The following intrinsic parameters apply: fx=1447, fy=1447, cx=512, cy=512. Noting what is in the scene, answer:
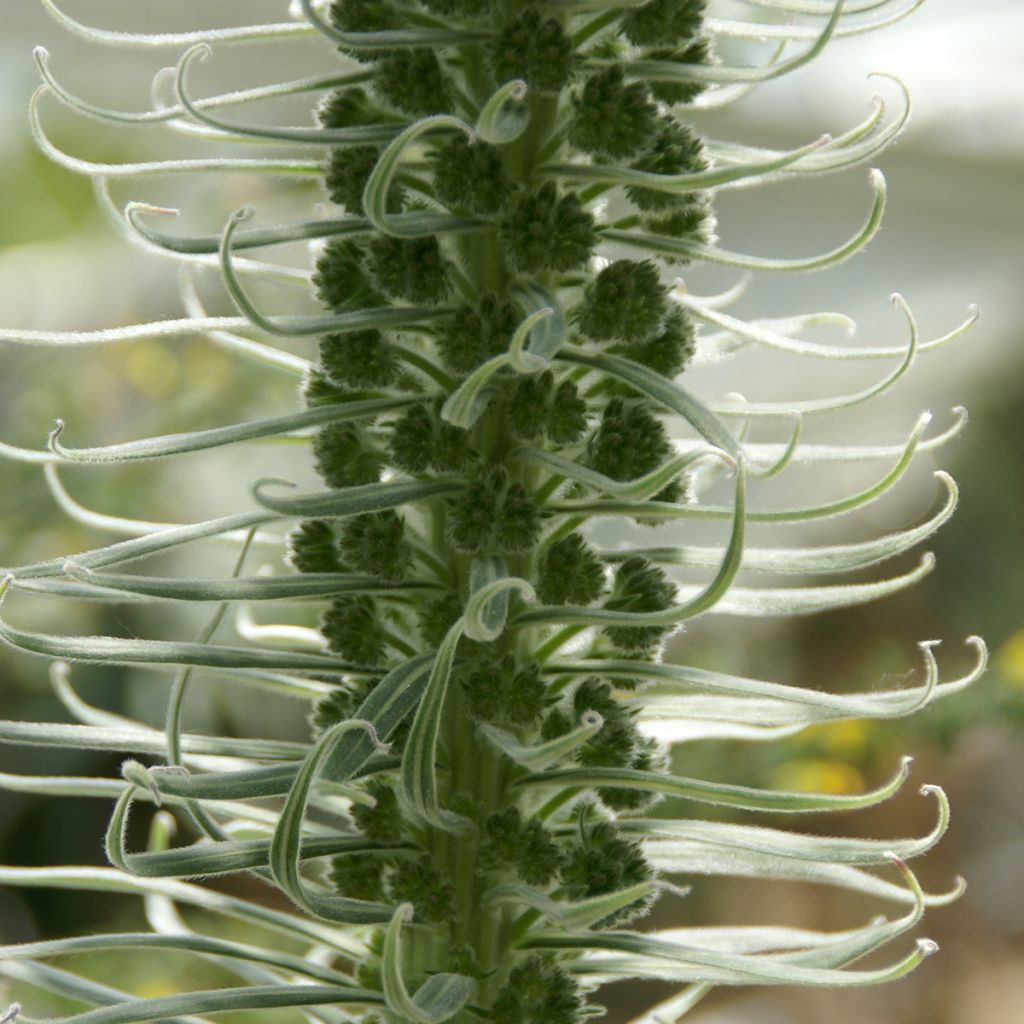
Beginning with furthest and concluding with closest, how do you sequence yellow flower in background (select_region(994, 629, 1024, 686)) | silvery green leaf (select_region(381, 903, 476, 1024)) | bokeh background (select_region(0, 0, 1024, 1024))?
bokeh background (select_region(0, 0, 1024, 1024)) < yellow flower in background (select_region(994, 629, 1024, 686)) < silvery green leaf (select_region(381, 903, 476, 1024))

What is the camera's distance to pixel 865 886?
0.68m

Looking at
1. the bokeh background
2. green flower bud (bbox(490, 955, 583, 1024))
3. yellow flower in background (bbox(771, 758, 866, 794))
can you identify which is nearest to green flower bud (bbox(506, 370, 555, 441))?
green flower bud (bbox(490, 955, 583, 1024))

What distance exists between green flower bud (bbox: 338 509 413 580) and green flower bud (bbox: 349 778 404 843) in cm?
10

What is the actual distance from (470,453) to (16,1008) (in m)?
0.29

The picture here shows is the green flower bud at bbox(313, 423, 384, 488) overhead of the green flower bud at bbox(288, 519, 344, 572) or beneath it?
overhead

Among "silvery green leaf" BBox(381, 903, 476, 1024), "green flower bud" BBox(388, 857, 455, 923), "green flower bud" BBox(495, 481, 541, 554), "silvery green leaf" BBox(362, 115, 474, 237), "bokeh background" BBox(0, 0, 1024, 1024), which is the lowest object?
"silvery green leaf" BBox(381, 903, 476, 1024)

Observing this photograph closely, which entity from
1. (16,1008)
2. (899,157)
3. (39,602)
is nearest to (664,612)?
(16,1008)

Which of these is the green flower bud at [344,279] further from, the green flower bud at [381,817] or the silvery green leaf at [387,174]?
the green flower bud at [381,817]

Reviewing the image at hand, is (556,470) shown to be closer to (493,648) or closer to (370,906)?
(493,648)

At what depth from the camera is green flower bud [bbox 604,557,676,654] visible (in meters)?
0.64

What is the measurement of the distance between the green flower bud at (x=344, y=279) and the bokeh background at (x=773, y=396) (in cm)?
134

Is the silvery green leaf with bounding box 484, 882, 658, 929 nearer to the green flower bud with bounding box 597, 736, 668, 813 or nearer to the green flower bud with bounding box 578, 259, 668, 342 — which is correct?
the green flower bud with bounding box 597, 736, 668, 813

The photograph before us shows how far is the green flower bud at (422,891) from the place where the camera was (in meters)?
0.64

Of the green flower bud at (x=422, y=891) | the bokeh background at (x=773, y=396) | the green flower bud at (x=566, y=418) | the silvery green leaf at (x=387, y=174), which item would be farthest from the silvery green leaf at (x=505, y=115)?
the bokeh background at (x=773, y=396)
